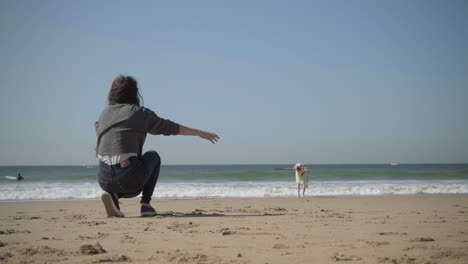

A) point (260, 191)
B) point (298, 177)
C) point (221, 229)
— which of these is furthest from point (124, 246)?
point (260, 191)

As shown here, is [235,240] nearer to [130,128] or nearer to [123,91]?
[130,128]

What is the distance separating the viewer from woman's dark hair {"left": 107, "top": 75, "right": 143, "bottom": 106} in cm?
548

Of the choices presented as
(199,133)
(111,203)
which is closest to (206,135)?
(199,133)

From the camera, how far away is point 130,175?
5.27m

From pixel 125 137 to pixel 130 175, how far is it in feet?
1.53

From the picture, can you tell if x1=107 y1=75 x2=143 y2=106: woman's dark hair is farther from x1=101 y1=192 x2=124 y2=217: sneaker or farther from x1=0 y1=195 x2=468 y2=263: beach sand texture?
x1=0 y1=195 x2=468 y2=263: beach sand texture

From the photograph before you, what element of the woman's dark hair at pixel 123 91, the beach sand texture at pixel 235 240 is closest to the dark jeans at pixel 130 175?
the beach sand texture at pixel 235 240

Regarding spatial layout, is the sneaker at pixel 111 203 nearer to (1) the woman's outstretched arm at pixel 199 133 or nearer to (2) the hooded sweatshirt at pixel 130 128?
(2) the hooded sweatshirt at pixel 130 128

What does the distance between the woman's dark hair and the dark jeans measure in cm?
73

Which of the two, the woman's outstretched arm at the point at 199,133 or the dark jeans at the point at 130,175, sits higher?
the woman's outstretched arm at the point at 199,133

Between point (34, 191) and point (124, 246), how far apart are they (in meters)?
11.4

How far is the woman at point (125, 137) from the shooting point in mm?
5230

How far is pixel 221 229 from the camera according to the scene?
14.7ft

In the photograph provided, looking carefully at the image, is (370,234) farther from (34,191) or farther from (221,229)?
(34,191)
